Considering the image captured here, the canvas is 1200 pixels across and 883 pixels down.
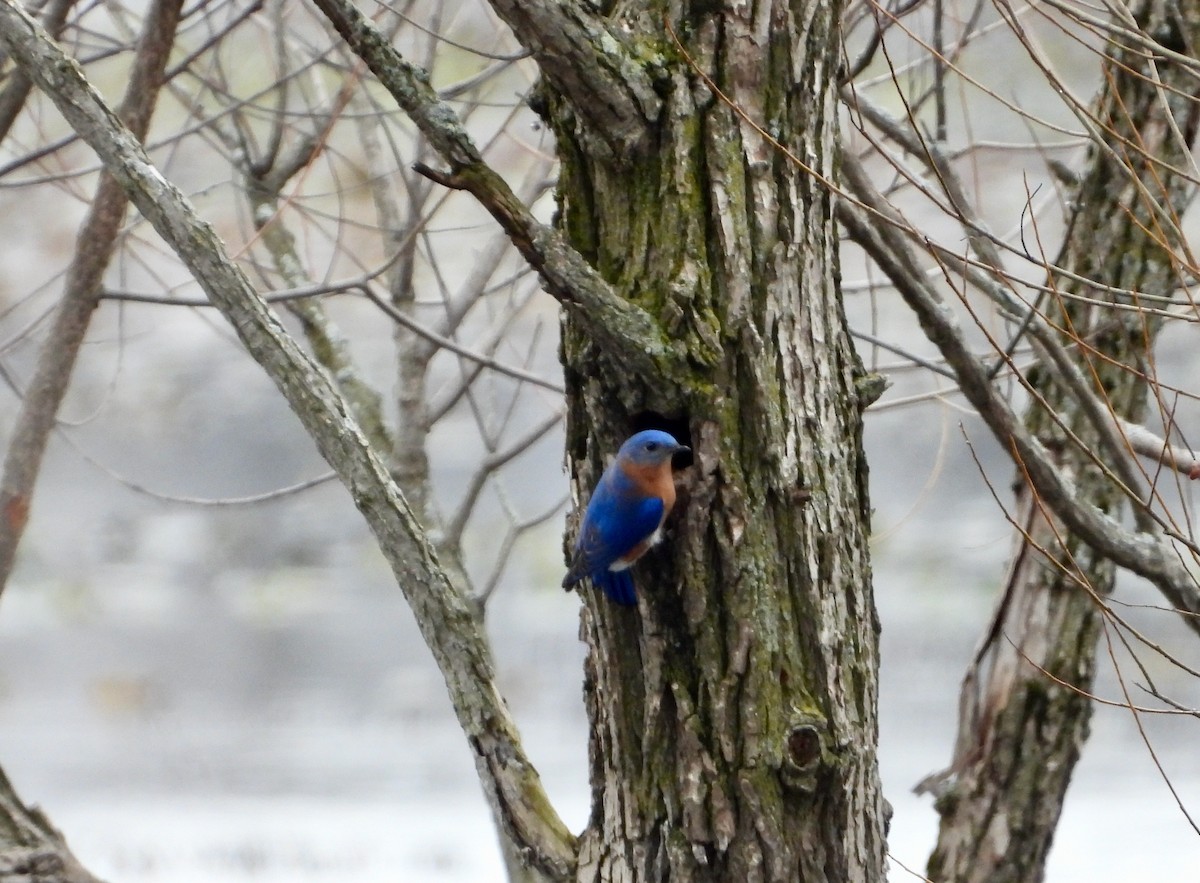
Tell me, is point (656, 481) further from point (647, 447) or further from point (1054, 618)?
point (1054, 618)

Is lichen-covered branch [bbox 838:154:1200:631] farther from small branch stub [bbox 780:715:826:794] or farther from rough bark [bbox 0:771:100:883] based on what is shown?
rough bark [bbox 0:771:100:883]

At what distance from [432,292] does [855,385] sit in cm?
464

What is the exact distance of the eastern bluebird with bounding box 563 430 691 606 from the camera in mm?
2361

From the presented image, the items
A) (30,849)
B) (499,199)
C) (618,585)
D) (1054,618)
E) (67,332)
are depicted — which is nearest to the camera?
(499,199)

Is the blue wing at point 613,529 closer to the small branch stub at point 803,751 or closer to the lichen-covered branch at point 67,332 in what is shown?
the small branch stub at point 803,751

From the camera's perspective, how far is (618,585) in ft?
8.16

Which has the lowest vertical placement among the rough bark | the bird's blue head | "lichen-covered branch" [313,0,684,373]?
the rough bark

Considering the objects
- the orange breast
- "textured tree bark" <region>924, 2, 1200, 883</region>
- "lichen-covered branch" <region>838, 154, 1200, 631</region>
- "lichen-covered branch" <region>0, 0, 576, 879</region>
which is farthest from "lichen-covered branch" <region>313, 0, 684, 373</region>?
"textured tree bark" <region>924, 2, 1200, 883</region>

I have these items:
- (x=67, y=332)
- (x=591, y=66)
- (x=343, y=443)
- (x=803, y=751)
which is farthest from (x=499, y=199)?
(x=67, y=332)

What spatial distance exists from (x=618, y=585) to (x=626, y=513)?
18 centimetres

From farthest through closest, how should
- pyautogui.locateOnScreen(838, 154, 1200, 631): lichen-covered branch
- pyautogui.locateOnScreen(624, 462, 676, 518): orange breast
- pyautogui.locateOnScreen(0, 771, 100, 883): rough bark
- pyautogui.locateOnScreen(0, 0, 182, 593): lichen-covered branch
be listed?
1. pyautogui.locateOnScreen(0, 0, 182, 593): lichen-covered branch
2. pyautogui.locateOnScreen(838, 154, 1200, 631): lichen-covered branch
3. pyautogui.locateOnScreen(0, 771, 100, 883): rough bark
4. pyautogui.locateOnScreen(624, 462, 676, 518): orange breast

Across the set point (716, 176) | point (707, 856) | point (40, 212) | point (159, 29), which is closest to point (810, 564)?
point (707, 856)

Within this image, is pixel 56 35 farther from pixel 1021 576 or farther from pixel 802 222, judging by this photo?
Result: pixel 1021 576

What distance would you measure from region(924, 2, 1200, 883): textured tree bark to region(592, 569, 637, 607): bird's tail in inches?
64.2
